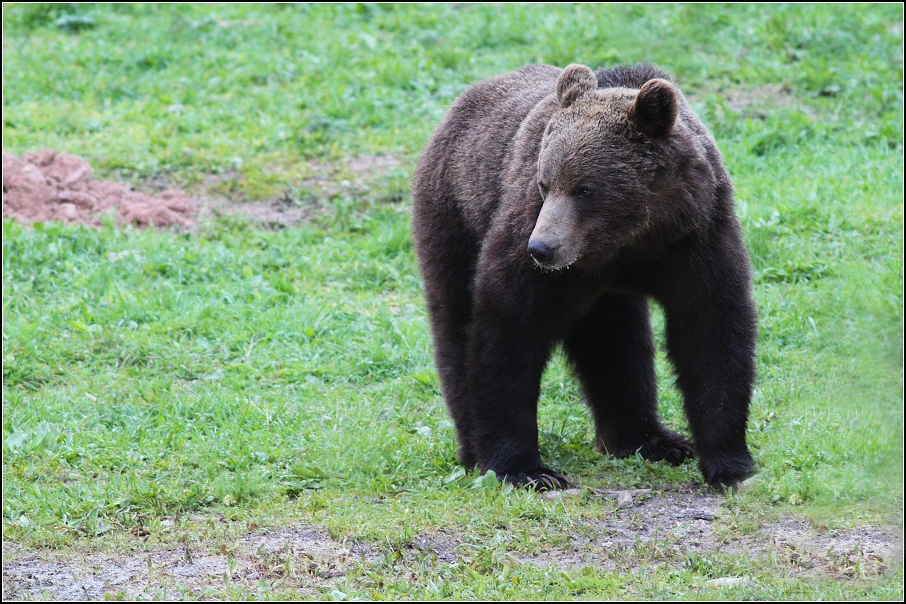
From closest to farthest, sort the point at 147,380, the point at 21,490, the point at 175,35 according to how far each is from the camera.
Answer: the point at 21,490, the point at 147,380, the point at 175,35

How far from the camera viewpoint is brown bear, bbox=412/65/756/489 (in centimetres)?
525

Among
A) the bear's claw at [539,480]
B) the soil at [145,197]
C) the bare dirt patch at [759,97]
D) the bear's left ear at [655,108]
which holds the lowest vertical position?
the bear's claw at [539,480]

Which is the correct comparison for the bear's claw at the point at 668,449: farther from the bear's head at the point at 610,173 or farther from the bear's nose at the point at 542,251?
the bear's nose at the point at 542,251

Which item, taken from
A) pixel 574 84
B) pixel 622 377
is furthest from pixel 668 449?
pixel 574 84

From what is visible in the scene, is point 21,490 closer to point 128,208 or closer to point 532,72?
point 532,72

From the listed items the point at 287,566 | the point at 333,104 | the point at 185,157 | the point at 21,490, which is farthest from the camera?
the point at 333,104

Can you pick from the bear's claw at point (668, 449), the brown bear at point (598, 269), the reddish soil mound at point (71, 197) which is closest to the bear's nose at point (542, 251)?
the brown bear at point (598, 269)

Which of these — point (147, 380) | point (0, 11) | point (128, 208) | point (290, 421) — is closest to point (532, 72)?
point (290, 421)

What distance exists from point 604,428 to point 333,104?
648 cm

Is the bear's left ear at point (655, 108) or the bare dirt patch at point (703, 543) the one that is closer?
the bare dirt patch at point (703, 543)

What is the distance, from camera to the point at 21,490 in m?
5.69

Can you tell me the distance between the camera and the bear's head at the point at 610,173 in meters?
5.17

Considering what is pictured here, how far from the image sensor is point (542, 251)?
504 cm

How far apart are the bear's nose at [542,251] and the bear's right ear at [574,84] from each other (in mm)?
860
